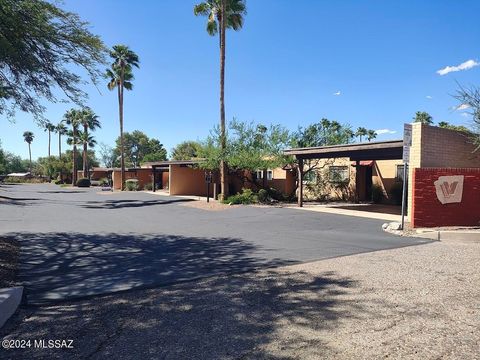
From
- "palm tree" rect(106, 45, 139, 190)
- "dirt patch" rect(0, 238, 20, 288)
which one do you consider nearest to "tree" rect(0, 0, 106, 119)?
"dirt patch" rect(0, 238, 20, 288)

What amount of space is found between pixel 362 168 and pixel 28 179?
85.6 metres

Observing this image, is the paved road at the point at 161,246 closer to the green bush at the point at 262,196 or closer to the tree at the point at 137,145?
the green bush at the point at 262,196

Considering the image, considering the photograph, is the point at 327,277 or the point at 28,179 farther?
the point at 28,179

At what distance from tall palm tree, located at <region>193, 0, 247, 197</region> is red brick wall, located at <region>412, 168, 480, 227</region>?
1400 centimetres

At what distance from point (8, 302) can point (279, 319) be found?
3.51 m

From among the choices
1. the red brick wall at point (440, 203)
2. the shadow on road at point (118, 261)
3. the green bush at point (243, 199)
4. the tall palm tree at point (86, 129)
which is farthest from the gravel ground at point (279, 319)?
the tall palm tree at point (86, 129)

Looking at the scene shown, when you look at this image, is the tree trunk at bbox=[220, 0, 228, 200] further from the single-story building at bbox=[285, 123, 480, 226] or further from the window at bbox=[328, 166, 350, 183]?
the single-story building at bbox=[285, 123, 480, 226]

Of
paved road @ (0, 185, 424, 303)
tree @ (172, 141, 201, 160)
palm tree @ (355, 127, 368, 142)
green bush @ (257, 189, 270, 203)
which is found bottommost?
paved road @ (0, 185, 424, 303)

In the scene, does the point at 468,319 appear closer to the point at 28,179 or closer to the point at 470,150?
the point at 470,150

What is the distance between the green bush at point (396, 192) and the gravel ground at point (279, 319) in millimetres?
17074

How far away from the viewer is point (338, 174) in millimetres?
27047

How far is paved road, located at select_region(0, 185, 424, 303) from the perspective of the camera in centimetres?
677

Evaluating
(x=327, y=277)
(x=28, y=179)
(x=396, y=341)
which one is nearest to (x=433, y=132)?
(x=327, y=277)

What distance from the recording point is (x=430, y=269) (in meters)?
7.24
